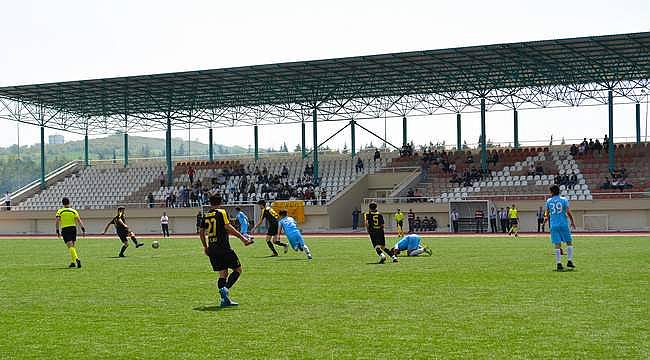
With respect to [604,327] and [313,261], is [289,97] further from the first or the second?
[604,327]

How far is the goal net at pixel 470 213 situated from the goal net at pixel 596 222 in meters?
5.15

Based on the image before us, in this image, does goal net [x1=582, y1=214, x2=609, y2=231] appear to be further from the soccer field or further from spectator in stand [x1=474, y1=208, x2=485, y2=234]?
the soccer field

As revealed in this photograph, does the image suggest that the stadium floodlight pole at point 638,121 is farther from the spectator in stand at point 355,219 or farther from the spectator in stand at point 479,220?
the spectator in stand at point 355,219

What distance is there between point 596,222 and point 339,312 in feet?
130

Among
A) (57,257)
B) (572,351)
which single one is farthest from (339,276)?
(57,257)

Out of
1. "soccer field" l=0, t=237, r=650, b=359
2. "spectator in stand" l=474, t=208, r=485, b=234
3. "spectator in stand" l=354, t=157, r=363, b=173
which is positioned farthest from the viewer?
"spectator in stand" l=354, t=157, r=363, b=173

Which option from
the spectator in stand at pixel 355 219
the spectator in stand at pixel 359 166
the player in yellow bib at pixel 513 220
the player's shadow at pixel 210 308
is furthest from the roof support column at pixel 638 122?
the player's shadow at pixel 210 308

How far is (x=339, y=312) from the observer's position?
12820mm

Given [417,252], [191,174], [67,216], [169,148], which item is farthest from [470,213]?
[67,216]

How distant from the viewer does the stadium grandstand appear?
2012 inches

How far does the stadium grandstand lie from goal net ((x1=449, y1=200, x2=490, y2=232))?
787 millimetres

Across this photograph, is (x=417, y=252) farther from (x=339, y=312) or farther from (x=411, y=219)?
(x=411, y=219)

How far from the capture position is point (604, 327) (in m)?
10.9

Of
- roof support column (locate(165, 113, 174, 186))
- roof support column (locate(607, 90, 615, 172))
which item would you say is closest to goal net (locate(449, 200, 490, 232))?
roof support column (locate(607, 90, 615, 172))
